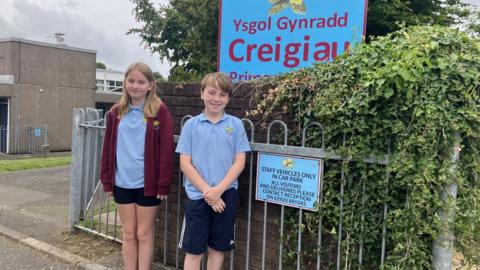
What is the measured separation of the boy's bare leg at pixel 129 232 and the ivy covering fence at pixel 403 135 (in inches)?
54.0

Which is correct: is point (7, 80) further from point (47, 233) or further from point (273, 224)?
point (273, 224)

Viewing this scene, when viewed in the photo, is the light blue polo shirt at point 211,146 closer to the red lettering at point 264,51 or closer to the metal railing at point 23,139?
the red lettering at point 264,51

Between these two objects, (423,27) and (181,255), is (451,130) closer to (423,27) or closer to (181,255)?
(423,27)

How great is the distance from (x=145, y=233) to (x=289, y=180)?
1241mm

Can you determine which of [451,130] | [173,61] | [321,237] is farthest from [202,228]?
[173,61]

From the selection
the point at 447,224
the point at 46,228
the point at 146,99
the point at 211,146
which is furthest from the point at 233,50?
the point at 46,228

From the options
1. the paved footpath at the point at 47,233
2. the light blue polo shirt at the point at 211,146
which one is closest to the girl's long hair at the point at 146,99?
the light blue polo shirt at the point at 211,146

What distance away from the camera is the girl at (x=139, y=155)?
332 centimetres

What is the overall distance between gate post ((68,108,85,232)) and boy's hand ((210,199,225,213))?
2614mm

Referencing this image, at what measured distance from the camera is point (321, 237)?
308 cm

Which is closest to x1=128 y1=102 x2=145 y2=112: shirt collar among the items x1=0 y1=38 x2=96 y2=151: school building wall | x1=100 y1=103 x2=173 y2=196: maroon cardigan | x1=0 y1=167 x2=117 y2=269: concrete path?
x1=100 y1=103 x2=173 y2=196: maroon cardigan

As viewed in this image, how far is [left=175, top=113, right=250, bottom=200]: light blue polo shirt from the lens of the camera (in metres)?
3.01

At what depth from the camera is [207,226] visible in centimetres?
308

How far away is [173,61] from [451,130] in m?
15.3
